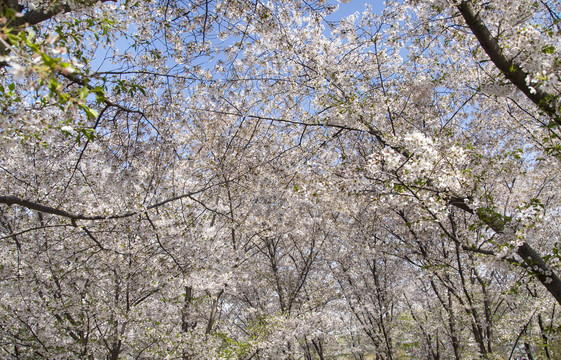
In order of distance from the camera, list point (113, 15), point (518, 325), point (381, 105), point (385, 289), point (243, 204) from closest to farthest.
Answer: point (113, 15)
point (381, 105)
point (518, 325)
point (243, 204)
point (385, 289)

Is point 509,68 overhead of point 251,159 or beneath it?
beneath

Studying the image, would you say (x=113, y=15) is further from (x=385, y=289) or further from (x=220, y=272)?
(x=385, y=289)

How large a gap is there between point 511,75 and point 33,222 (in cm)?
862

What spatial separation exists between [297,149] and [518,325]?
7.21 m

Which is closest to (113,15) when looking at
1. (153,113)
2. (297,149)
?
(153,113)

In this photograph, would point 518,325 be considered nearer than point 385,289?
Yes

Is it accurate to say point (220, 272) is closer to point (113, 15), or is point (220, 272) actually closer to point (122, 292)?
point (122, 292)

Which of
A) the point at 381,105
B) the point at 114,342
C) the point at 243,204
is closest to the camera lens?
the point at 381,105

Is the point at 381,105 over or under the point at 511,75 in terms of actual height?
over

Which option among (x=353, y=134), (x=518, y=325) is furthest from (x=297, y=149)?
(x=518, y=325)

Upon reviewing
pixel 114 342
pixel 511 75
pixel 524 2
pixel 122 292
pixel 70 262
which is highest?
pixel 524 2

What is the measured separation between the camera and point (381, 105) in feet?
19.1

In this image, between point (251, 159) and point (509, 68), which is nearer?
point (509, 68)

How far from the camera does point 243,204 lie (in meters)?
10.2
